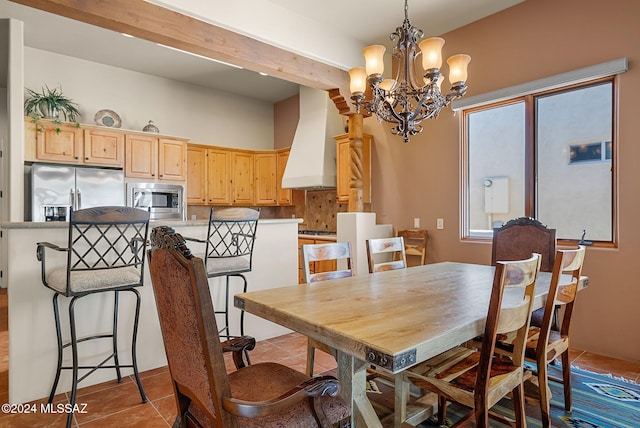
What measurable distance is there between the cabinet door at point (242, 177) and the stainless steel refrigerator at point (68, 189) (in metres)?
1.77

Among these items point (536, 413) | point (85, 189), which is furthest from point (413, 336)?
point (85, 189)

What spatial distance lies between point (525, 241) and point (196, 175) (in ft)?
15.2

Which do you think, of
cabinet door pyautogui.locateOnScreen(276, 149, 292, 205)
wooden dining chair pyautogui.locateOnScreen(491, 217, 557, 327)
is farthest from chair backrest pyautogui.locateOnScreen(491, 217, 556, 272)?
cabinet door pyautogui.locateOnScreen(276, 149, 292, 205)

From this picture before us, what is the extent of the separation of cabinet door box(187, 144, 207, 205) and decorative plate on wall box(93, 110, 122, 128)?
39.8 inches

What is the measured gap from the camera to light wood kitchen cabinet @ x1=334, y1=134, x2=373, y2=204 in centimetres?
471

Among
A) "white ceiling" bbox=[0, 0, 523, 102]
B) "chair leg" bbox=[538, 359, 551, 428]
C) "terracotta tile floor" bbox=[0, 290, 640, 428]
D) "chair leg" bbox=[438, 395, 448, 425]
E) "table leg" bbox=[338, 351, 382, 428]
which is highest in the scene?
"white ceiling" bbox=[0, 0, 523, 102]

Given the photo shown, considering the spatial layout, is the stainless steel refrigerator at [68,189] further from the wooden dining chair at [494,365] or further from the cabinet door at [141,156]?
the wooden dining chair at [494,365]

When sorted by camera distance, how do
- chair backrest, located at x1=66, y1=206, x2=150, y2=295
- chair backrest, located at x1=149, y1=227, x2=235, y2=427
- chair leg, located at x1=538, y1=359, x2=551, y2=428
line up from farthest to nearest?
chair backrest, located at x1=66, y1=206, x2=150, y2=295, chair leg, located at x1=538, y1=359, x2=551, y2=428, chair backrest, located at x1=149, y1=227, x2=235, y2=427

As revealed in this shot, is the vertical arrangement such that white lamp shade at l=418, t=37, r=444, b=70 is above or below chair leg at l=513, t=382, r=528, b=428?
above

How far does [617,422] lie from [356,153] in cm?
323

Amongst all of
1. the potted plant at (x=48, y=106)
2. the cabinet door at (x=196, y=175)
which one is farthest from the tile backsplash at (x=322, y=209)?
the potted plant at (x=48, y=106)

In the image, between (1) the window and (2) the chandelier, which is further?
(1) the window

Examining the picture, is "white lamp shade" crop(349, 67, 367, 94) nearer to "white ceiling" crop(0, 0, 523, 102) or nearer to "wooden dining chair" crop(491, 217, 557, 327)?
"white ceiling" crop(0, 0, 523, 102)

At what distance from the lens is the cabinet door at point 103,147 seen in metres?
4.64
